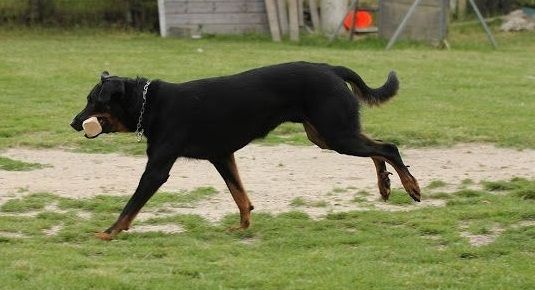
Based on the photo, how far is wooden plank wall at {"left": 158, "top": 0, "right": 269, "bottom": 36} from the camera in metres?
22.1

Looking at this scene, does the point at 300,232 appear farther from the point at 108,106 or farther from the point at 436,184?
the point at 436,184

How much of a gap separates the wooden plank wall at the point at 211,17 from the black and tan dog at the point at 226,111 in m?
15.0

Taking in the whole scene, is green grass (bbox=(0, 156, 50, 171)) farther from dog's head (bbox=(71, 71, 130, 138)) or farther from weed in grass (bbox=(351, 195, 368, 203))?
weed in grass (bbox=(351, 195, 368, 203))

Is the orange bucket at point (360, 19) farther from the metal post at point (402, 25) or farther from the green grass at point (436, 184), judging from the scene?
the green grass at point (436, 184)

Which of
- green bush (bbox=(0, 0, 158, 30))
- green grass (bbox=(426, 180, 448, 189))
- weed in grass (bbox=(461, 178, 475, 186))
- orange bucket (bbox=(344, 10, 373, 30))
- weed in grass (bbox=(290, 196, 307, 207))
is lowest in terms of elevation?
orange bucket (bbox=(344, 10, 373, 30))

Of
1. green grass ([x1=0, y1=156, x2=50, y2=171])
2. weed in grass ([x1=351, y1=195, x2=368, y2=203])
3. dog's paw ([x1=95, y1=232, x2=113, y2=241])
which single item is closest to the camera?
dog's paw ([x1=95, y1=232, x2=113, y2=241])

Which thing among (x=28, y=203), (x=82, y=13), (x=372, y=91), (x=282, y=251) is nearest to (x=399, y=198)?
(x=372, y=91)

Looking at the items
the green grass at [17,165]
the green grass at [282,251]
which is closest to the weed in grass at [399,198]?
the green grass at [282,251]

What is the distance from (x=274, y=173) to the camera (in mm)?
9430

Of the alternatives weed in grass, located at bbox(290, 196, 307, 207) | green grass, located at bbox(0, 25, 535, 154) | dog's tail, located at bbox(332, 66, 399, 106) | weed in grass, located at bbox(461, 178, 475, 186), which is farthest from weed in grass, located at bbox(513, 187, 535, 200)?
green grass, located at bbox(0, 25, 535, 154)

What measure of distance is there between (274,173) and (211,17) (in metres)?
13.2

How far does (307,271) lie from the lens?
5961 mm

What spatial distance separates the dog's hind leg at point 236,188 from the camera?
734 centimetres

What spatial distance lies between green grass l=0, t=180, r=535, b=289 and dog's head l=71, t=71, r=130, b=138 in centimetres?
73
